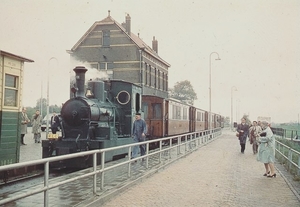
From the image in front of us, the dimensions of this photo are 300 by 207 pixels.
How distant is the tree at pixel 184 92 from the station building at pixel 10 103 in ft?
255

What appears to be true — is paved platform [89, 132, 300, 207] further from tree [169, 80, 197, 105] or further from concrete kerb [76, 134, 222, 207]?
tree [169, 80, 197, 105]

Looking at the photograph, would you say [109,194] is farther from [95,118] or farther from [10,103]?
[95,118]

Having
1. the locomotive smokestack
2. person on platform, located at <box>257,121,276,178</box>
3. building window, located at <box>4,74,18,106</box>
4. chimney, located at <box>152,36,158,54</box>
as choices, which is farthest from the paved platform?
chimney, located at <box>152,36,158,54</box>

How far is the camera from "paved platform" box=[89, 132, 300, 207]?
6.87 meters

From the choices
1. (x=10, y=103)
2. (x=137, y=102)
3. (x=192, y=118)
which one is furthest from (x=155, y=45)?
(x=10, y=103)

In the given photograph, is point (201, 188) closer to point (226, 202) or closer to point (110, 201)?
point (226, 202)

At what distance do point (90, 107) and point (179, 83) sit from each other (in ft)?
250

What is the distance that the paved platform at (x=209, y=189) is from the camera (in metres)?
6.87

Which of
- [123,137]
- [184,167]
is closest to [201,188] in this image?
[184,167]

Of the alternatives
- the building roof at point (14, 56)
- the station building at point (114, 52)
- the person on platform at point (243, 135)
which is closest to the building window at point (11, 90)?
the building roof at point (14, 56)

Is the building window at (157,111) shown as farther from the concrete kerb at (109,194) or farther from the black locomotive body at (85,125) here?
the concrete kerb at (109,194)

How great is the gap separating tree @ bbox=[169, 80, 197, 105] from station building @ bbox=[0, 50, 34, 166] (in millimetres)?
77768

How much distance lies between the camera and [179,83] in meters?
87.1

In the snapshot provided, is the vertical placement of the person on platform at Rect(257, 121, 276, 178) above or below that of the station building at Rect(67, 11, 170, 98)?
below
